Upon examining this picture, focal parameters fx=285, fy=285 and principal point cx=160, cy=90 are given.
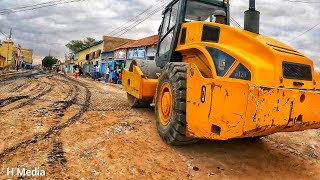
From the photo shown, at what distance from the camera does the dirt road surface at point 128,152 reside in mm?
3596

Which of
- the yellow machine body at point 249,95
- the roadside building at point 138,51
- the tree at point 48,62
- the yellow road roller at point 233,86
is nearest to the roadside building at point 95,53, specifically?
the roadside building at point 138,51

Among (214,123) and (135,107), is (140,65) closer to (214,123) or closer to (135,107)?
(135,107)

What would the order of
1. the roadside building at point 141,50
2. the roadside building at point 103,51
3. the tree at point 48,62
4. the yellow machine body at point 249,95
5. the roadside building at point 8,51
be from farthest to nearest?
the tree at point 48,62 → the roadside building at point 8,51 → the roadside building at point 103,51 → the roadside building at point 141,50 → the yellow machine body at point 249,95

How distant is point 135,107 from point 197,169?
3.96 meters

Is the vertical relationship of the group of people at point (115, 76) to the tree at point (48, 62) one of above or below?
below

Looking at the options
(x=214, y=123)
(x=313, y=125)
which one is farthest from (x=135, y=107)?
(x=313, y=125)

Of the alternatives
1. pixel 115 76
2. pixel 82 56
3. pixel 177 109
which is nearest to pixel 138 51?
pixel 115 76

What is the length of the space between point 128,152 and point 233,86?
1806 mm

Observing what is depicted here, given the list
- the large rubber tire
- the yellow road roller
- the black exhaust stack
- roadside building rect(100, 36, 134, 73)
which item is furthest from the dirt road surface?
roadside building rect(100, 36, 134, 73)

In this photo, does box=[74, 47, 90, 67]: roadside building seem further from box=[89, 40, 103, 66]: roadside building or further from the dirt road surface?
the dirt road surface

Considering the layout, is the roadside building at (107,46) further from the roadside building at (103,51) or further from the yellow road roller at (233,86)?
the yellow road roller at (233,86)

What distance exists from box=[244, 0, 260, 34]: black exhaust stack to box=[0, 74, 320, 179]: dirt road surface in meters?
1.98

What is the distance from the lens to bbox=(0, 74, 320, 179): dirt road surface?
3.60m

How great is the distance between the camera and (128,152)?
13.6 feet
